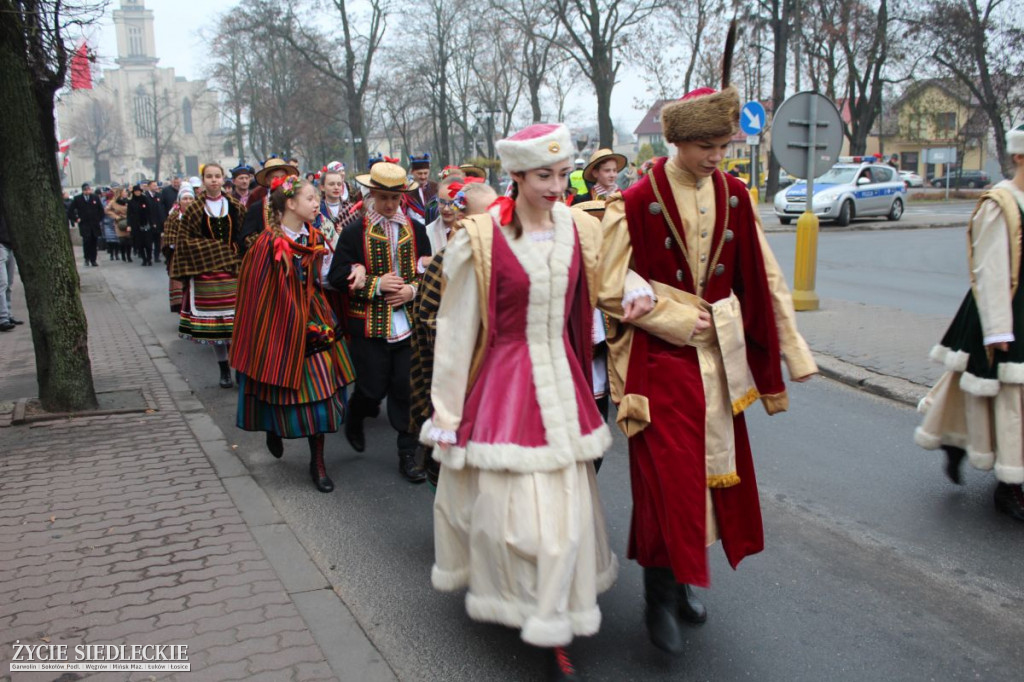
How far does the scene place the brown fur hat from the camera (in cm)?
354

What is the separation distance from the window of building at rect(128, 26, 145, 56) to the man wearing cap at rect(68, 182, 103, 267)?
144 metres

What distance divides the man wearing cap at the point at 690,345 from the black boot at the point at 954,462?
2181mm

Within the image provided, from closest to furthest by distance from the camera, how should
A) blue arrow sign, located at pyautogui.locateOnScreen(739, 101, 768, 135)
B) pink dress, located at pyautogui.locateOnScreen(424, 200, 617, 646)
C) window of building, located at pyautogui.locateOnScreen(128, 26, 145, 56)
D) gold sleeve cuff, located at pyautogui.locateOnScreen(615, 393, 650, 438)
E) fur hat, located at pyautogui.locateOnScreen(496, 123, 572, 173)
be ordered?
pink dress, located at pyautogui.locateOnScreen(424, 200, 617, 646) → fur hat, located at pyautogui.locateOnScreen(496, 123, 572, 173) → gold sleeve cuff, located at pyautogui.locateOnScreen(615, 393, 650, 438) → blue arrow sign, located at pyautogui.locateOnScreen(739, 101, 768, 135) → window of building, located at pyautogui.locateOnScreen(128, 26, 145, 56)

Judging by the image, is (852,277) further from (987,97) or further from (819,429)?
(987,97)

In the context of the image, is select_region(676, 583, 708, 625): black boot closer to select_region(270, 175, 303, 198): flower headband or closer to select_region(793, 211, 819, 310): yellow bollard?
select_region(270, 175, 303, 198): flower headband

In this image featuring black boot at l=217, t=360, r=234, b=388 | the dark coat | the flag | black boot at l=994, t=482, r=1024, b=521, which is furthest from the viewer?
the dark coat

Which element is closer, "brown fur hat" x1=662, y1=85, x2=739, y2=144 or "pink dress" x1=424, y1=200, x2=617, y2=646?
"pink dress" x1=424, y1=200, x2=617, y2=646

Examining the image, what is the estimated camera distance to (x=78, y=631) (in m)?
3.87

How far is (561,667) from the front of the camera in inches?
135

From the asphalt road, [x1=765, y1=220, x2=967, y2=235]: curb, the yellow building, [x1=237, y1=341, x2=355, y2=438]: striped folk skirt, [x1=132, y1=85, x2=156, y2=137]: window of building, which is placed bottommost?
the asphalt road

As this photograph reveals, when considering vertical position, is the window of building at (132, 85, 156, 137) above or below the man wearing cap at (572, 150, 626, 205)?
above

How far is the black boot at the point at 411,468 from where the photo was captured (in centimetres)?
605

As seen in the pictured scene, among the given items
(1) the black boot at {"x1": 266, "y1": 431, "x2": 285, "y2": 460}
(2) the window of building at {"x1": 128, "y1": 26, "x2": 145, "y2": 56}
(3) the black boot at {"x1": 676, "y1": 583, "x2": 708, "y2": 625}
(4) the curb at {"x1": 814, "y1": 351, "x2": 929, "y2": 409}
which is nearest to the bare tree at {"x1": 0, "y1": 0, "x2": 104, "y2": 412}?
(1) the black boot at {"x1": 266, "y1": 431, "x2": 285, "y2": 460}

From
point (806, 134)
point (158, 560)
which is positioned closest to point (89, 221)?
point (806, 134)
